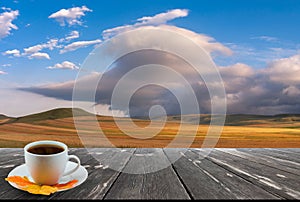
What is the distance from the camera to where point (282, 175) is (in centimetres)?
110

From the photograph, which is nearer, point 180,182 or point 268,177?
point 180,182

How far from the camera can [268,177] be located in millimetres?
1046

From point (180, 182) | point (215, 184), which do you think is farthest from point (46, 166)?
point (215, 184)

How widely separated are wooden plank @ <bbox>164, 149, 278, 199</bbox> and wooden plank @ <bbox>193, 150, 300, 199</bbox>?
0.04 m

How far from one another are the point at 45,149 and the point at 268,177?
33.7 inches

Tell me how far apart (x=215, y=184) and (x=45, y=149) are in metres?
0.60

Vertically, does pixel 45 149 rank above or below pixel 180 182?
above

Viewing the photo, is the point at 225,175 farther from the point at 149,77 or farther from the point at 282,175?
the point at 149,77

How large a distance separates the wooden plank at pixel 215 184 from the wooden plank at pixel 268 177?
0.04 metres

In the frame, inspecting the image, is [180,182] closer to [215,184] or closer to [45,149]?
[215,184]

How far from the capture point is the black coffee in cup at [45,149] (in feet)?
2.91

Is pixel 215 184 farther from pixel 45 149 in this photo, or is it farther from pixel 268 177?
pixel 45 149

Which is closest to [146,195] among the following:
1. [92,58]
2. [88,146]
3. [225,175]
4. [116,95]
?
[225,175]

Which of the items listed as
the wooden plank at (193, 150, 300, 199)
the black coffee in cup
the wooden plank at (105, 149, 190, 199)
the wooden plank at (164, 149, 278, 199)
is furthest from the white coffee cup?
the wooden plank at (193, 150, 300, 199)
